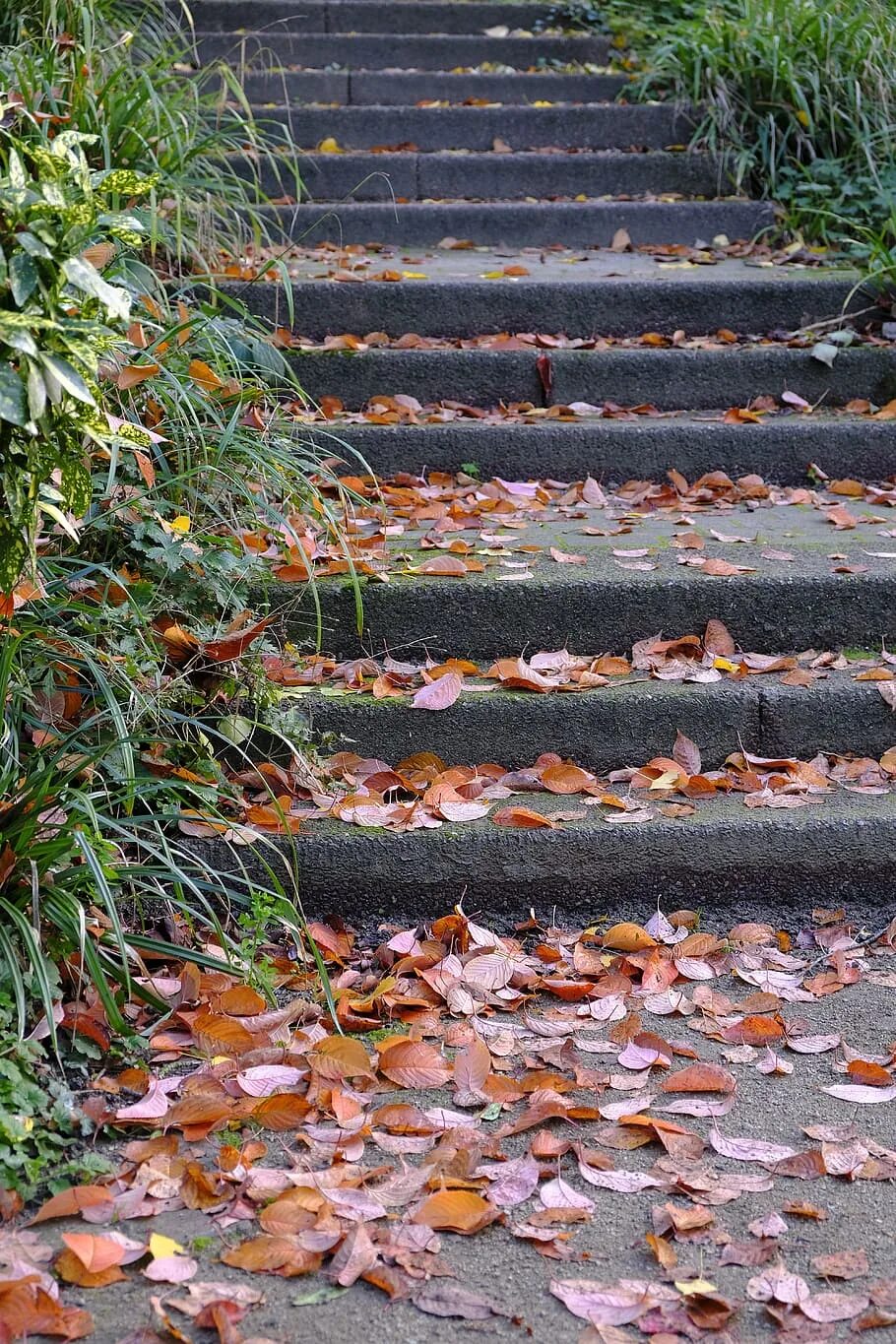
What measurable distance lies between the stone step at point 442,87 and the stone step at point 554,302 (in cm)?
175

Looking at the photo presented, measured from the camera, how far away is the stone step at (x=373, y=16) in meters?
5.59

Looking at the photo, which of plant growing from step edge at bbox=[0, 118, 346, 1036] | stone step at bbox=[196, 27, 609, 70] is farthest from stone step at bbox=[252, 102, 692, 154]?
plant growing from step edge at bbox=[0, 118, 346, 1036]

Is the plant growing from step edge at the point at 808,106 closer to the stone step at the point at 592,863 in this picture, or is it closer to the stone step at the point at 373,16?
the stone step at the point at 373,16

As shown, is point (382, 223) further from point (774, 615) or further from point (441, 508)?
point (774, 615)

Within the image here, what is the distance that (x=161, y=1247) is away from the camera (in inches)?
56.7

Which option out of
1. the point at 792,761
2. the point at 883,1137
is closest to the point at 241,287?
the point at 792,761

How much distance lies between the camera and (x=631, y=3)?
605 cm

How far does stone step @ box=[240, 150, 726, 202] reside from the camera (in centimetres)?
471

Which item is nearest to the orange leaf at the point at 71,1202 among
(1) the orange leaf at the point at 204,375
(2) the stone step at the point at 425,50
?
(1) the orange leaf at the point at 204,375

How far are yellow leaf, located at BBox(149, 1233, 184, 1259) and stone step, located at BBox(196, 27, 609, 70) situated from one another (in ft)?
17.4

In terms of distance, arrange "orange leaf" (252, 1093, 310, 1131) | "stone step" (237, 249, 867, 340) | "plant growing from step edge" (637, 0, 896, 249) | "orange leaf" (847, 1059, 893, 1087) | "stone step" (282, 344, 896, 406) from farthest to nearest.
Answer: "plant growing from step edge" (637, 0, 896, 249)
"stone step" (237, 249, 867, 340)
"stone step" (282, 344, 896, 406)
"orange leaf" (847, 1059, 893, 1087)
"orange leaf" (252, 1093, 310, 1131)

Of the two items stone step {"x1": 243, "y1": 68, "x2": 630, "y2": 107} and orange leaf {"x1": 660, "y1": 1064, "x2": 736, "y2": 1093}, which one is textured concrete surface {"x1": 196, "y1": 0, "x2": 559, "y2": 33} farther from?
orange leaf {"x1": 660, "y1": 1064, "x2": 736, "y2": 1093}

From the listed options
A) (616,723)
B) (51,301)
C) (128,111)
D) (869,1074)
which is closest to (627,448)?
(616,723)

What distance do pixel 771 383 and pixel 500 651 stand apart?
152 centimetres
